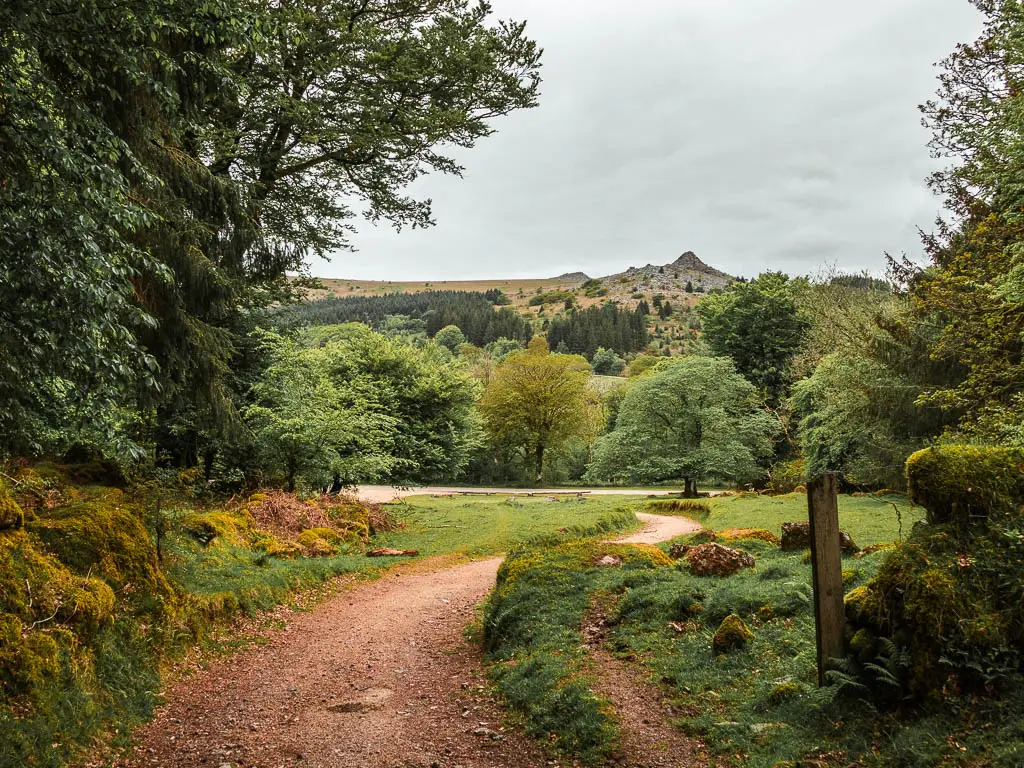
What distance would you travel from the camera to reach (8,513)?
682 cm

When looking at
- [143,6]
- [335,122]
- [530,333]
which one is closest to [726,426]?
[335,122]

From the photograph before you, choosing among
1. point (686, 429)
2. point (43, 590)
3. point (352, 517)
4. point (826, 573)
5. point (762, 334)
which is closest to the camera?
point (826, 573)

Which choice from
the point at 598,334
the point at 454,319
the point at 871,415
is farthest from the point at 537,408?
the point at 454,319

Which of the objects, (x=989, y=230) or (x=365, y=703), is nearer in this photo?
(x=365, y=703)

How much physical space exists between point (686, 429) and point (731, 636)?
94.3 feet

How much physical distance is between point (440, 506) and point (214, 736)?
2607 centimetres

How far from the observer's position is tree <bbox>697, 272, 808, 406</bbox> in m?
42.9

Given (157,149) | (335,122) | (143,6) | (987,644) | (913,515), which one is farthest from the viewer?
(913,515)

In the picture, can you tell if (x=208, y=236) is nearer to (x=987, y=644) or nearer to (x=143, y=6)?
(x=143, y=6)

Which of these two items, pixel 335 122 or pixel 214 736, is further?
pixel 335 122

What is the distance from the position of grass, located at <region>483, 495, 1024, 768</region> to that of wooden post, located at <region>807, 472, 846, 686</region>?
40 cm

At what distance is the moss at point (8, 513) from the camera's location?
673 cm

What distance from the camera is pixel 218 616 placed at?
8.90 meters

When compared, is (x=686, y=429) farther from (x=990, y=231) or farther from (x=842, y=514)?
(x=990, y=231)
